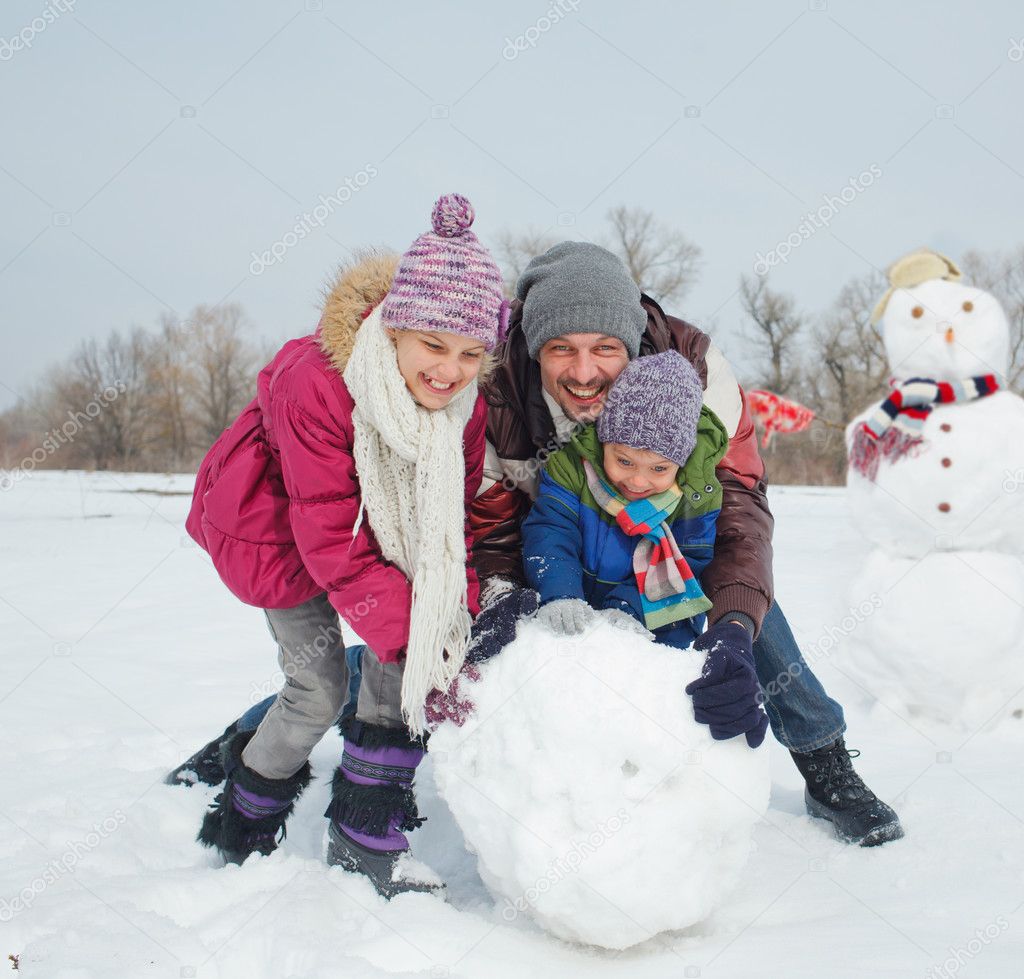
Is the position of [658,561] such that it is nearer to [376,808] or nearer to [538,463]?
[538,463]

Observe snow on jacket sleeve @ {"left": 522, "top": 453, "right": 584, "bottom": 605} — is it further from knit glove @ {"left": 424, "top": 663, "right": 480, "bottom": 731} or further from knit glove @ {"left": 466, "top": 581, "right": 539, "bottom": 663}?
knit glove @ {"left": 424, "top": 663, "right": 480, "bottom": 731}

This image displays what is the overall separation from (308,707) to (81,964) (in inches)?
31.4

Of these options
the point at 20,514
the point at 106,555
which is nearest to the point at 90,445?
the point at 20,514

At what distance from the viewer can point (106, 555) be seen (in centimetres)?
845

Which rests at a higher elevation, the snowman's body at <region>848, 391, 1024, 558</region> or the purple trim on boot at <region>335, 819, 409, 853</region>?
the snowman's body at <region>848, 391, 1024, 558</region>

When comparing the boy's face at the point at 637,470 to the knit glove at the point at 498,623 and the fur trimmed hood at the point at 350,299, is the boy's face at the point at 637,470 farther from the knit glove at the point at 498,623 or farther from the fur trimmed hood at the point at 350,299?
the fur trimmed hood at the point at 350,299

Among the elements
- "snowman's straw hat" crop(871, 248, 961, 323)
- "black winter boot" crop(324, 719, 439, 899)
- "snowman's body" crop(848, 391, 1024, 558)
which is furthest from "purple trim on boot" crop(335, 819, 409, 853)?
"snowman's straw hat" crop(871, 248, 961, 323)

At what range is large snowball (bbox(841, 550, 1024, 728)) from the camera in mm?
3580

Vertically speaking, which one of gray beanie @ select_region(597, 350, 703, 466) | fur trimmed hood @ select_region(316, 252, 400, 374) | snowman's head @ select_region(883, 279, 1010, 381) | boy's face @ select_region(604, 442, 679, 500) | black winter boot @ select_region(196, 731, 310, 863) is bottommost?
black winter boot @ select_region(196, 731, 310, 863)

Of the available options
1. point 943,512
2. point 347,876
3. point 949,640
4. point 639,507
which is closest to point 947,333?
point 943,512

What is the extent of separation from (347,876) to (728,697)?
106 centimetres

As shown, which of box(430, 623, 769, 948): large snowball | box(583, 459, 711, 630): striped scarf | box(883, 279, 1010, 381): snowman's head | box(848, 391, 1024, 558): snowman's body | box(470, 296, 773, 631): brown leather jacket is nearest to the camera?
box(430, 623, 769, 948): large snowball

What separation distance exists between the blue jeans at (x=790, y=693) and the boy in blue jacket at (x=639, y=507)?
334 mm

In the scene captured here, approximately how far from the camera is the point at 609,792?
1.74 meters
